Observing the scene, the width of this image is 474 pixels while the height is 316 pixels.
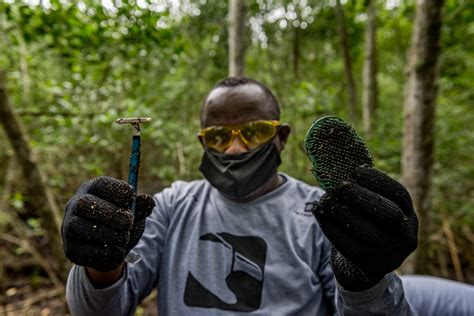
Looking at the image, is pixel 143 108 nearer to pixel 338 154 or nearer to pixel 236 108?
pixel 236 108

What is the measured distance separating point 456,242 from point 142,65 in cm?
547

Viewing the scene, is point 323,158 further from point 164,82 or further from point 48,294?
point 48,294

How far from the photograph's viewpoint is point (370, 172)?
Result: 100 cm

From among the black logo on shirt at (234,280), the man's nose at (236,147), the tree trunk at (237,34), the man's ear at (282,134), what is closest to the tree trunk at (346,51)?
the tree trunk at (237,34)

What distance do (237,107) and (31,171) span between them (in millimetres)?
1959

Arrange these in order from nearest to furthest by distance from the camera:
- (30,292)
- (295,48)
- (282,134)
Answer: (282,134)
(30,292)
(295,48)

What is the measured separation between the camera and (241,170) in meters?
1.85

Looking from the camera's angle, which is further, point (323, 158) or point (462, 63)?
point (462, 63)

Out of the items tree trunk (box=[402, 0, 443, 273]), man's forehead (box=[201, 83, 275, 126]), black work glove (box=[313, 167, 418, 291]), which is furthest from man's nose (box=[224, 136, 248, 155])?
tree trunk (box=[402, 0, 443, 273])

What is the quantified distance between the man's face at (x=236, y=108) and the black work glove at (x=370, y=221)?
3.14 ft

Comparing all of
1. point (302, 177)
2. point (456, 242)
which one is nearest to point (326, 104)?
point (302, 177)

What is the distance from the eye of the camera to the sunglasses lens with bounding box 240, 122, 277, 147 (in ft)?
6.29

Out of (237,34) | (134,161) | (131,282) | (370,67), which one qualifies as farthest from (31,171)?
(370,67)

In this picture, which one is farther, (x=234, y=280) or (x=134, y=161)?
(x=234, y=280)
